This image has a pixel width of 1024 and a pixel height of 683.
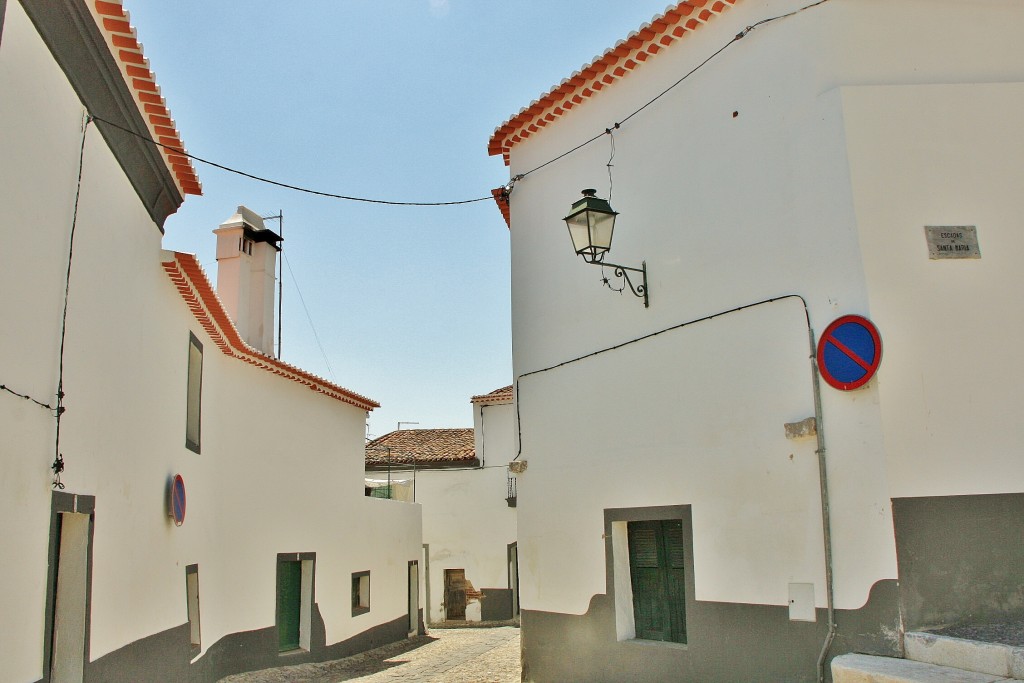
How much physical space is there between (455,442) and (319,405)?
Result: 11828 millimetres

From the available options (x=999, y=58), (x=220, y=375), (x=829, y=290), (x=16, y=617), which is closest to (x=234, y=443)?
(x=220, y=375)

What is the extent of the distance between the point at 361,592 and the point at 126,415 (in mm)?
10086

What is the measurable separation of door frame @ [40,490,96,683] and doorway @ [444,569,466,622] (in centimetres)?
1735

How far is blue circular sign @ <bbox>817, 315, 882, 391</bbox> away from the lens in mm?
5871

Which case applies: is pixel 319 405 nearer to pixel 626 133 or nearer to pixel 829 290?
pixel 626 133

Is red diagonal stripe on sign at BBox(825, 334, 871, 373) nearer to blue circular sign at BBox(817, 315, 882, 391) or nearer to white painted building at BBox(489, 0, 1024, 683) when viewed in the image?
blue circular sign at BBox(817, 315, 882, 391)

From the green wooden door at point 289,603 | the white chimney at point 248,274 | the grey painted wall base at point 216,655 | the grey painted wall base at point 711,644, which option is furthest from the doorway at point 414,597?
the grey painted wall base at point 711,644

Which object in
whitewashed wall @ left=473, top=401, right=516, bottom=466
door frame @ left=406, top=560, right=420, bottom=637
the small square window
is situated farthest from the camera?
whitewashed wall @ left=473, top=401, right=516, bottom=466

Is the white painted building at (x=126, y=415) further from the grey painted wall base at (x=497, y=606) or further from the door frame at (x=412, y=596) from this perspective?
the grey painted wall base at (x=497, y=606)

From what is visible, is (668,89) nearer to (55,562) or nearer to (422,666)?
(55,562)

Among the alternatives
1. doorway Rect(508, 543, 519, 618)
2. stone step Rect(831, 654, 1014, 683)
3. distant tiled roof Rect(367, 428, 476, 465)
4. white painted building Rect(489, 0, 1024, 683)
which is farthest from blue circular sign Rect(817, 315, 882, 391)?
distant tiled roof Rect(367, 428, 476, 465)

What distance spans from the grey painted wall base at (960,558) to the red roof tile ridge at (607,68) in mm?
4283

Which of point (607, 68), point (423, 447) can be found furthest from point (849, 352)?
point (423, 447)

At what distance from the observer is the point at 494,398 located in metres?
23.3
